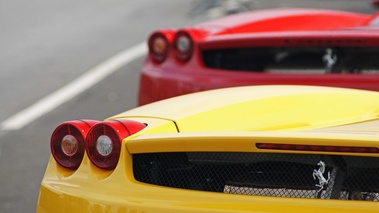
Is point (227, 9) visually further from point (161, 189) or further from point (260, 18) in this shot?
point (161, 189)

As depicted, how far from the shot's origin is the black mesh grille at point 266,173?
11.3ft

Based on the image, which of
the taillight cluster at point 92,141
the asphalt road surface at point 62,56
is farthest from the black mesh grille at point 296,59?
the taillight cluster at point 92,141

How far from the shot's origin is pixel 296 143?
3.38m

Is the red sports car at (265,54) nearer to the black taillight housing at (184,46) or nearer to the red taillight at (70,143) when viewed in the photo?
the black taillight housing at (184,46)

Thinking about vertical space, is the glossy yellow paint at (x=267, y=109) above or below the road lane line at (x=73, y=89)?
above

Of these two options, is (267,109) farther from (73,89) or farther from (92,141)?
(73,89)

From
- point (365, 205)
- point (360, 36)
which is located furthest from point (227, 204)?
point (360, 36)

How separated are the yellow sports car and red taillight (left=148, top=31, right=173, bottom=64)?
7.67 ft

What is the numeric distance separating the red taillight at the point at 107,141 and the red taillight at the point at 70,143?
0.29ft

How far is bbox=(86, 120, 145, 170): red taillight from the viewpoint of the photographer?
12.5 ft

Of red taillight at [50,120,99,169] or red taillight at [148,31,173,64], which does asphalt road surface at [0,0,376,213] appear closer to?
red taillight at [148,31,173,64]

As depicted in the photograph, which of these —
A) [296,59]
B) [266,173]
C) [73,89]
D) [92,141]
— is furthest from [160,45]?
[73,89]

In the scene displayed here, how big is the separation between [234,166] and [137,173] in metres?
0.36

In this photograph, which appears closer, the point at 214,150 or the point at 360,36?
the point at 214,150
